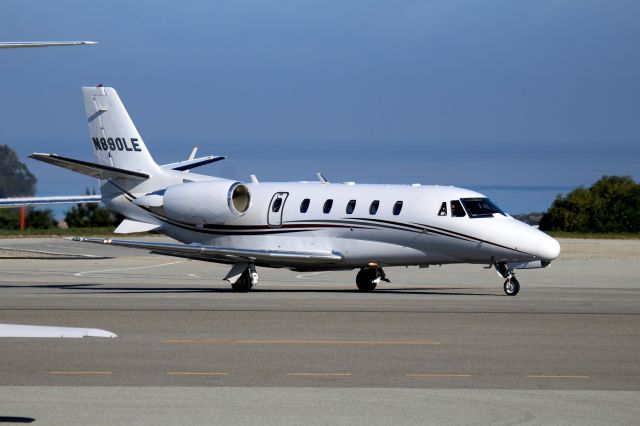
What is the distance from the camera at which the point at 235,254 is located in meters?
28.4

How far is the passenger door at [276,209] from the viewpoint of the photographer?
1193 inches

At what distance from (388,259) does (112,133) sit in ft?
29.9

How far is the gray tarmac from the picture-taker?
11.1 meters

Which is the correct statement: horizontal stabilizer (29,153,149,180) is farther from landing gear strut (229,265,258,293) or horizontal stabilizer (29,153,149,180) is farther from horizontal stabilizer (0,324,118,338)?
horizontal stabilizer (0,324,118,338)

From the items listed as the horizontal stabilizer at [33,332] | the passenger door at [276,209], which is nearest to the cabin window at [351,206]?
the passenger door at [276,209]

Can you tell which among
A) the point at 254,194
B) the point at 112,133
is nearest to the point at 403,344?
the point at 254,194

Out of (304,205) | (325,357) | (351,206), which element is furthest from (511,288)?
(325,357)

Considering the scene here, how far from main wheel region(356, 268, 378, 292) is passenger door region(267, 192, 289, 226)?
240 cm

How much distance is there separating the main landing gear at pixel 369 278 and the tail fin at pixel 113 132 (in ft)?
23.1

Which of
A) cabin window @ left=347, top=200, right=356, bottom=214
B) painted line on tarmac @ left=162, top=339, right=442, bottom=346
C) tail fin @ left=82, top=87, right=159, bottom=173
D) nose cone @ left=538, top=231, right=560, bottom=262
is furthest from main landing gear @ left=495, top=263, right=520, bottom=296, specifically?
tail fin @ left=82, top=87, right=159, bottom=173

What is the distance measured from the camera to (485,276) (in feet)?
118

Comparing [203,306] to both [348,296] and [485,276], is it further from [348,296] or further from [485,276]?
[485,276]

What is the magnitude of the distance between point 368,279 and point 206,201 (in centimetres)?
448

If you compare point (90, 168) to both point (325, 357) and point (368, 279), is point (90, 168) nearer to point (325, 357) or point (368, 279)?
point (368, 279)
